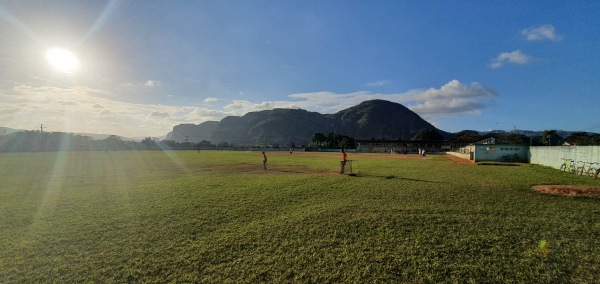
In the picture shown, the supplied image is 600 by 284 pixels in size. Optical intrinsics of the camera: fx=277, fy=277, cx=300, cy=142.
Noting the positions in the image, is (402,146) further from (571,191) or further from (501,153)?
(571,191)

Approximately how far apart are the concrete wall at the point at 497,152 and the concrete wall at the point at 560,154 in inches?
55.8

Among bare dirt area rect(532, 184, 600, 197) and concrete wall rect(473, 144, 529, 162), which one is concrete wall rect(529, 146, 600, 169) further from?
bare dirt area rect(532, 184, 600, 197)

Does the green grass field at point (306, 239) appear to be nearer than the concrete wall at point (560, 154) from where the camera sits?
Yes

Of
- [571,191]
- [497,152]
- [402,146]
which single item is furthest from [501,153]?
[402,146]

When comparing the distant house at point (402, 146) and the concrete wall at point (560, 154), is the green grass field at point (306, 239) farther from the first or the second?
the distant house at point (402, 146)

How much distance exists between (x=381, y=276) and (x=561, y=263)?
138 inches

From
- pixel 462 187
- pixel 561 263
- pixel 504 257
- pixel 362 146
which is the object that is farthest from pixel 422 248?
pixel 362 146

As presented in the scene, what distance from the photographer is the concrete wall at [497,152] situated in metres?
34.4

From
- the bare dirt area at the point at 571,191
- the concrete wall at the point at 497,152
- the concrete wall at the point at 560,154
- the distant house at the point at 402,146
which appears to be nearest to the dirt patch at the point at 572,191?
the bare dirt area at the point at 571,191

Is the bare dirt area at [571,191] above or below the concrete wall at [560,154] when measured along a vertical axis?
below

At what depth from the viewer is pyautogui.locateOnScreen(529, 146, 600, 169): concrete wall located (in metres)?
19.7

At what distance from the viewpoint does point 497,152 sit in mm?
35125

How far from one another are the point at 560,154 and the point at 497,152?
35.2 feet

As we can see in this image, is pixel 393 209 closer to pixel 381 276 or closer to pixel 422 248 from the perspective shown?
pixel 422 248
